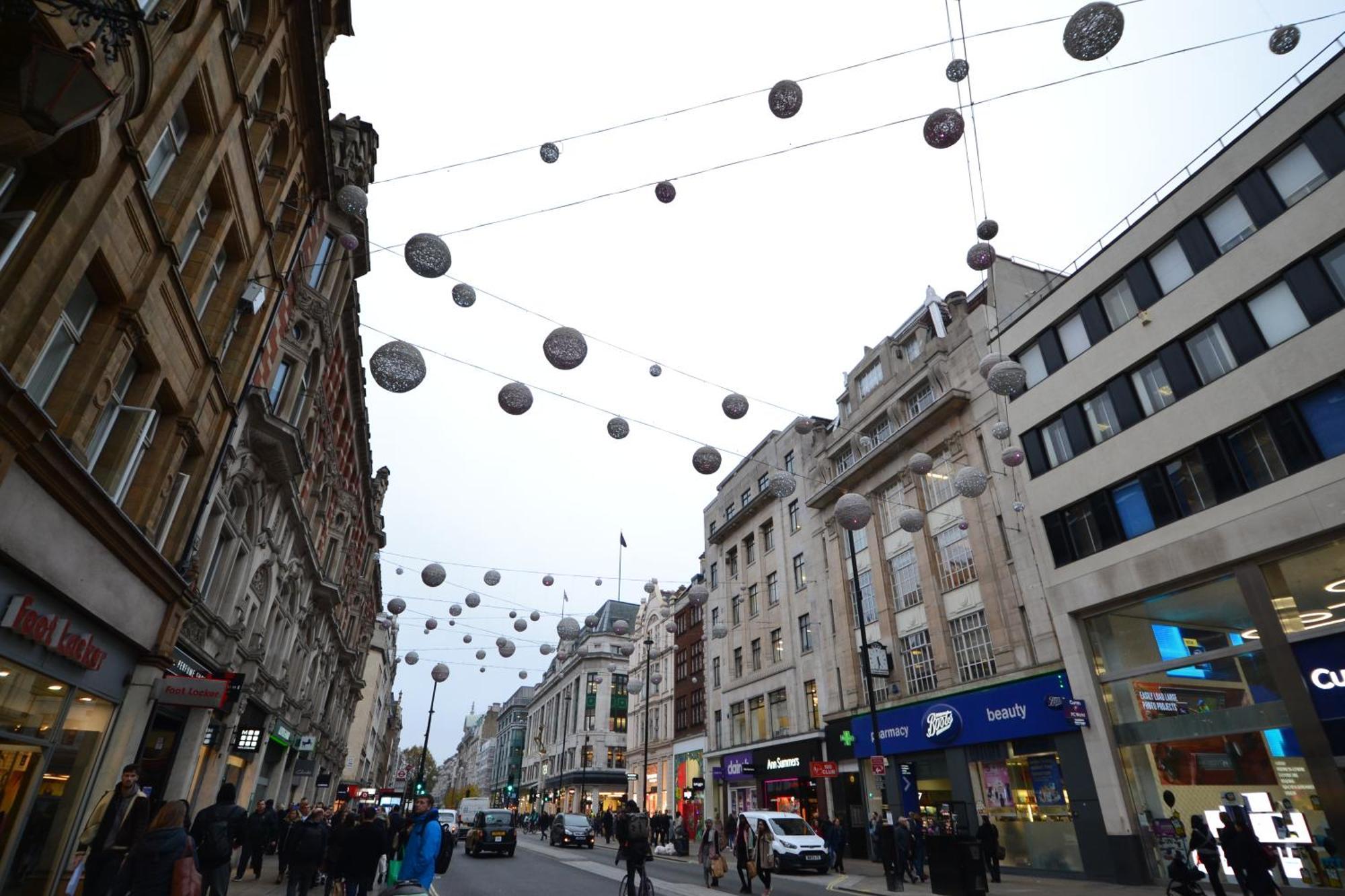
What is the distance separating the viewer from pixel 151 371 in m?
11.9

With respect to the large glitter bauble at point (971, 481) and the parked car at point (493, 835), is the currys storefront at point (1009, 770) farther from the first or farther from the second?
the parked car at point (493, 835)

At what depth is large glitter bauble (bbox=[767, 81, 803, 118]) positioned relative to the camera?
36.3 feet

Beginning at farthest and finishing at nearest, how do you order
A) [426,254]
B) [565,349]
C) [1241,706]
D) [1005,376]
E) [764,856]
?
[1241,706]
[764,856]
[1005,376]
[565,349]
[426,254]

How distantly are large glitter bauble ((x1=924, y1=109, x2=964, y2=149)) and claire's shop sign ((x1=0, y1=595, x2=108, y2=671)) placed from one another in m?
14.4

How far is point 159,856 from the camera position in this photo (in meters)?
5.95

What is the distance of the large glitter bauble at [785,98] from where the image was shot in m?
11.1

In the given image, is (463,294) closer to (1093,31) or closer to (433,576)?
(1093,31)

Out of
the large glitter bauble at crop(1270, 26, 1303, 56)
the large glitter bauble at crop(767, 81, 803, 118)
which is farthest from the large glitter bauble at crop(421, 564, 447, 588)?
the large glitter bauble at crop(1270, 26, 1303, 56)

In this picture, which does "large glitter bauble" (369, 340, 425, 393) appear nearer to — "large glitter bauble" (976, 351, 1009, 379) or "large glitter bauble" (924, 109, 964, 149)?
"large glitter bauble" (924, 109, 964, 149)

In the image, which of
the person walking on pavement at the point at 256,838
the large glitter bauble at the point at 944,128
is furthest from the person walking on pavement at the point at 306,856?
the large glitter bauble at the point at 944,128

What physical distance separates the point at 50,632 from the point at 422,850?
5.94 metres

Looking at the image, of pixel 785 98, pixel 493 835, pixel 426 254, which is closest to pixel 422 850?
pixel 426 254

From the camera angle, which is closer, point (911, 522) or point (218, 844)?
point (218, 844)

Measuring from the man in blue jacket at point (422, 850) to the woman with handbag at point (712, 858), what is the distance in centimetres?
1201
